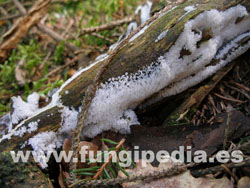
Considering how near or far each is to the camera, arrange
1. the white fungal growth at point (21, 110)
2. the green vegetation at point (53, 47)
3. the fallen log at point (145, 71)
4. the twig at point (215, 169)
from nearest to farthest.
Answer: the twig at point (215, 169), the fallen log at point (145, 71), the white fungal growth at point (21, 110), the green vegetation at point (53, 47)

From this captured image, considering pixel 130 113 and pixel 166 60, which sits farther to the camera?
pixel 130 113

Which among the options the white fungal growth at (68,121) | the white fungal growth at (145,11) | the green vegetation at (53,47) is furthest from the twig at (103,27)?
the white fungal growth at (68,121)

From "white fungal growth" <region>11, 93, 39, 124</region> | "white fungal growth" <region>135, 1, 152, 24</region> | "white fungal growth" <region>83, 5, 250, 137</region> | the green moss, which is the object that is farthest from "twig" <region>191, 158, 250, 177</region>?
"white fungal growth" <region>135, 1, 152, 24</region>

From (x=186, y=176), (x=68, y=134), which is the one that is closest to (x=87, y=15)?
(x=68, y=134)

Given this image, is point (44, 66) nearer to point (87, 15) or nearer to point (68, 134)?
point (87, 15)

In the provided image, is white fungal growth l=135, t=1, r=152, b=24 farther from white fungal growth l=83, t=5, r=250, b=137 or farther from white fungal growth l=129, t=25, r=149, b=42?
white fungal growth l=83, t=5, r=250, b=137

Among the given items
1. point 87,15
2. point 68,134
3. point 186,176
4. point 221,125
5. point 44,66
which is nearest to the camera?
point 186,176

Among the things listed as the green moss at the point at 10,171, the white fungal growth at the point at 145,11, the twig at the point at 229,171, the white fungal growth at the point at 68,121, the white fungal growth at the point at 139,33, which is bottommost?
the twig at the point at 229,171

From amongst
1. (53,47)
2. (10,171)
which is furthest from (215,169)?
(53,47)

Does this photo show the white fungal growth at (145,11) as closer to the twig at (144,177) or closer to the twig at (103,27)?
the twig at (103,27)
